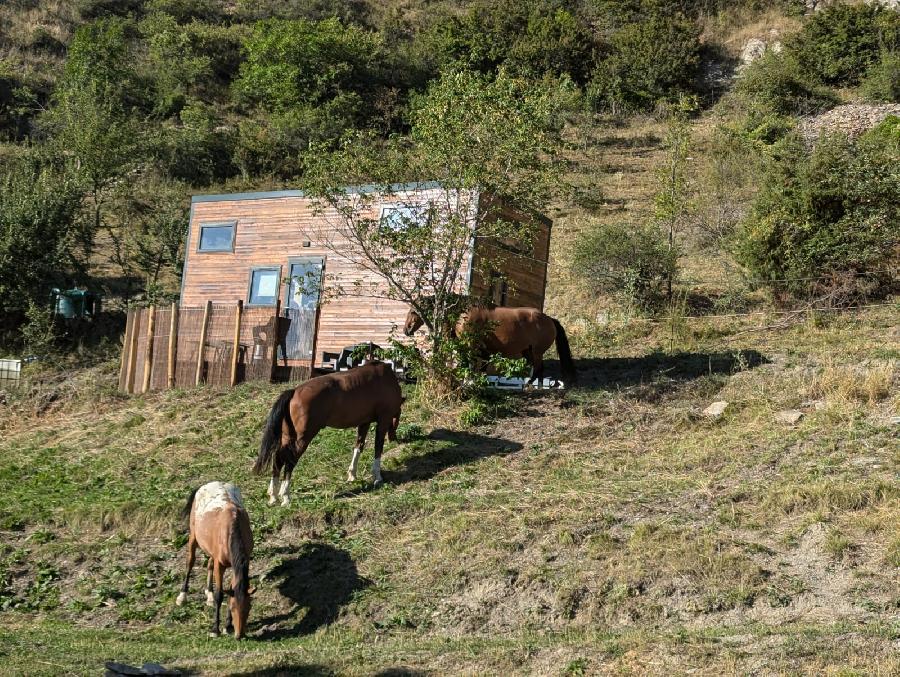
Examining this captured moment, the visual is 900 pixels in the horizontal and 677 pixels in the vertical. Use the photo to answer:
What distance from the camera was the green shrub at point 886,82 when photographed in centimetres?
4366

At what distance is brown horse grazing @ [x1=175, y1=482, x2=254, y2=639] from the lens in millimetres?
10383

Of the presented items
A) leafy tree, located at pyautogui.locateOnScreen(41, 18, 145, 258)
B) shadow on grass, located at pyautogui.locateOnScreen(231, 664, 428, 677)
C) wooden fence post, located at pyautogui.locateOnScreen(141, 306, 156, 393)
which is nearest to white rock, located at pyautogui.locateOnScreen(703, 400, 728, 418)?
shadow on grass, located at pyautogui.locateOnScreen(231, 664, 428, 677)

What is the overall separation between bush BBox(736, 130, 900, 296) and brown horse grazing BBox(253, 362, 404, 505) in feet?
42.0

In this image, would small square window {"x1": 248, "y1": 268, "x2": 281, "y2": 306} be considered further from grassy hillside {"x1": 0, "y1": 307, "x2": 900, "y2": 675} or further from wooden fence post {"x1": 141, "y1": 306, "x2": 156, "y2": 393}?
grassy hillside {"x1": 0, "y1": 307, "x2": 900, "y2": 675}

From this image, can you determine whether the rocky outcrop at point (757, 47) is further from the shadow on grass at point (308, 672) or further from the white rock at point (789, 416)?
the shadow on grass at point (308, 672)

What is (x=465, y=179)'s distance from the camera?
17266 millimetres

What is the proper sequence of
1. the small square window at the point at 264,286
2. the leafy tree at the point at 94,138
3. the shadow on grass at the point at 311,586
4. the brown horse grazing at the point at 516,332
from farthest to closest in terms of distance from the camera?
the leafy tree at the point at 94,138
the small square window at the point at 264,286
the brown horse grazing at the point at 516,332
the shadow on grass at the point at 311,586

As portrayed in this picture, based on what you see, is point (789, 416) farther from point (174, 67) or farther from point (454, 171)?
point (174, 67)

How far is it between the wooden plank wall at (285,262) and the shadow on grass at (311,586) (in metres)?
10.3

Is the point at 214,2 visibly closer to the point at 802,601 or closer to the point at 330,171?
the point at 330,171

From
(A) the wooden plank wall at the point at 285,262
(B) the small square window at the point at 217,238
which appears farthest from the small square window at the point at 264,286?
(B) the small square window at the point at 217,238

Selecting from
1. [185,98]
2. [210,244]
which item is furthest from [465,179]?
→ [185,98]

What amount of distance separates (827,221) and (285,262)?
13.6 m

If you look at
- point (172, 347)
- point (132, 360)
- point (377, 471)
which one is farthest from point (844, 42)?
point (377, 471)
